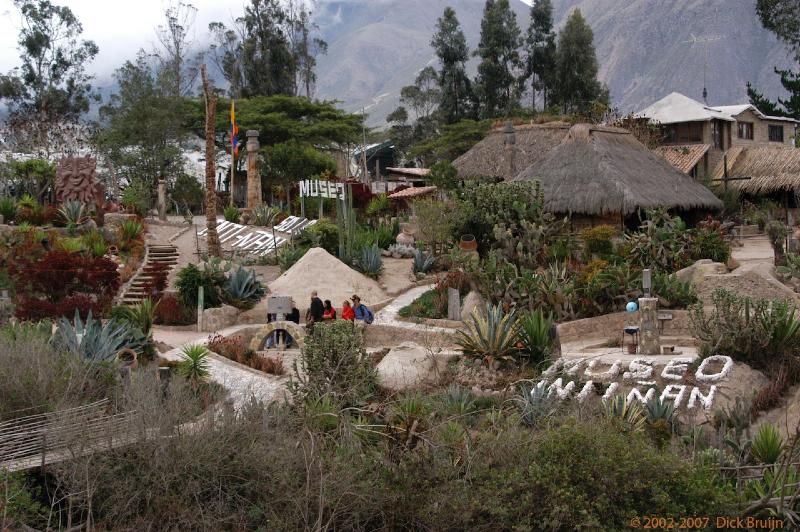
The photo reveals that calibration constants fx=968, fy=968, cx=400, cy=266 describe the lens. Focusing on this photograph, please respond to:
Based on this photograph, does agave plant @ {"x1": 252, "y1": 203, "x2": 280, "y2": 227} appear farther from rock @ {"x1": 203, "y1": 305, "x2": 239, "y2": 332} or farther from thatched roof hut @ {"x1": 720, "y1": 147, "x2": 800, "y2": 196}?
thatched roof hut @ {"x1": 720, "y1": 147, "x2": 800, "y2": 196}

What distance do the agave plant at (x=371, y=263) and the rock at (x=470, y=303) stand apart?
501cm

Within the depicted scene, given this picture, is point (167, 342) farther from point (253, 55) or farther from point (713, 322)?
point (253, 55)

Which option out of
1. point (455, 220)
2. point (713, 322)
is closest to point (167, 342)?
point (455, 220)

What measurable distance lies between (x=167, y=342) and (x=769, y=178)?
28.6m

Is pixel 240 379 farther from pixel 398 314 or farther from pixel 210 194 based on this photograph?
pixel 210 194

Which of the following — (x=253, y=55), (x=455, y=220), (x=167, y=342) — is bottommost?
(x=167, y=342)

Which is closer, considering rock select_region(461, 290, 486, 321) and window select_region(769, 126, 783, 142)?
rock select_region(461, 290, 486, 321)

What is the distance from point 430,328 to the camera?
19.5m

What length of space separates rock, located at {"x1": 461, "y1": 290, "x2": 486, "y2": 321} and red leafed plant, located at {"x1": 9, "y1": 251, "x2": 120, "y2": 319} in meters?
7.35

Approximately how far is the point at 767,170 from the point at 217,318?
2730 cm

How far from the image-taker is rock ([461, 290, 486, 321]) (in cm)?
2000

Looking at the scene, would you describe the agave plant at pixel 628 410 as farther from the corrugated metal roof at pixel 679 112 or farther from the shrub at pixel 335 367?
the corrugated metal roof at pixel 679 112

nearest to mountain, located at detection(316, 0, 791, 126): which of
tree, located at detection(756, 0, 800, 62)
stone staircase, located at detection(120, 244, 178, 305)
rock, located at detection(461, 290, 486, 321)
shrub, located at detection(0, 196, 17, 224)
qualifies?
tree, located at detection(756, 0, 800, 62)

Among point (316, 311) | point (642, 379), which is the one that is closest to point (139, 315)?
point (316, 311)
